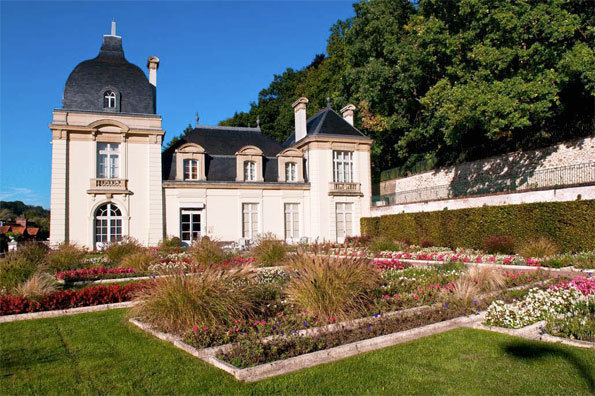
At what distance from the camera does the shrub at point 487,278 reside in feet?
26.4

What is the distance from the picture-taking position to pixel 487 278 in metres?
8.27

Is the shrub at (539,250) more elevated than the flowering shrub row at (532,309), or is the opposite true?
the shrub at (539,250)

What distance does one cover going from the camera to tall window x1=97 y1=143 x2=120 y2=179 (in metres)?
21.1

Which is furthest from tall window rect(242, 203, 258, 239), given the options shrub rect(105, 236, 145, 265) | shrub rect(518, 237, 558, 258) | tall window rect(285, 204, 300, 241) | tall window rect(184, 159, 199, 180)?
shrub rect(518, 237, 558, 258)

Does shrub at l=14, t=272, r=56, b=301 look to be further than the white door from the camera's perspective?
No

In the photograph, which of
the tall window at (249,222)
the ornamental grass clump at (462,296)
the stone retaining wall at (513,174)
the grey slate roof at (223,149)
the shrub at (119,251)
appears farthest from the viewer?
the tall window at (249,222)

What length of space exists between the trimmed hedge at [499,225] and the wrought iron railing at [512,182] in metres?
1.19

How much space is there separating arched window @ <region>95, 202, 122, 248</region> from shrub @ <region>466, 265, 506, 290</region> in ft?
57.0

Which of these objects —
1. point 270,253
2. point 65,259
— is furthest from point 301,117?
point 65,259

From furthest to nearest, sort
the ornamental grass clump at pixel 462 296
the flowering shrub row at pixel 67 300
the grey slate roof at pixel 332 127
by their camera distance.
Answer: the grey slate roof at pixel 332 127 < the flowering shrub row at pixel 67 300 < the ornamental grass clump at pixel 462 296

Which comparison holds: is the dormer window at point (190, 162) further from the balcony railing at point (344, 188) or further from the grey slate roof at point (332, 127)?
the balcony railing at point (344, 188)

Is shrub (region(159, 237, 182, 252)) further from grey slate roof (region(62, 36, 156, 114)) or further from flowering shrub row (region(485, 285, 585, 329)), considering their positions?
flowering shrub row (region(485, 285, 585, 329))

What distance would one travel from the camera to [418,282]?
8797 mm

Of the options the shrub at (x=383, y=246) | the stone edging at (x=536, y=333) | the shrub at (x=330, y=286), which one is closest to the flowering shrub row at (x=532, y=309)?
the stone edging at (x=536, y=333)
